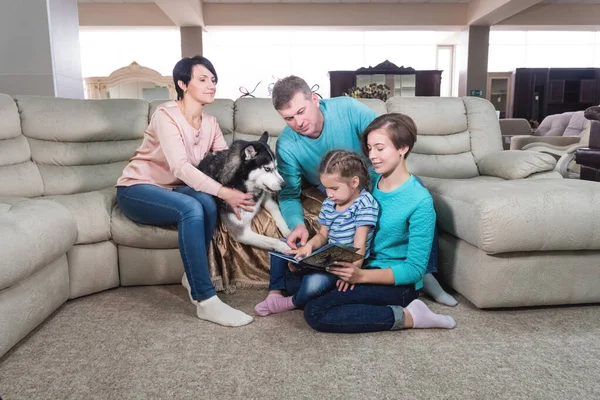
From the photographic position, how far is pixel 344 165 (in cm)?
186

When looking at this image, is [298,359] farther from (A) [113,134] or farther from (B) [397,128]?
(A) [113,134]

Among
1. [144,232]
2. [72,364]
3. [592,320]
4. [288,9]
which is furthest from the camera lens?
[288,9]

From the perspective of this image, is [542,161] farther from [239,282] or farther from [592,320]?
[239,282]

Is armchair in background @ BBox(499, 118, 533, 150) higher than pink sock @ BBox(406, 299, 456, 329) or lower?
higher

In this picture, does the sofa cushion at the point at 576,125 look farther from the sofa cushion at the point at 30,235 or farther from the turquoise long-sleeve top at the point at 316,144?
the sofa cushion at the point at 30,235

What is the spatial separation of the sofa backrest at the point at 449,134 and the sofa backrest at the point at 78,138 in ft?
6.08

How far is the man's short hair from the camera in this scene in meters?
1.94

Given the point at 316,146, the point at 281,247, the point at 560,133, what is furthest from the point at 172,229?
the point at 560,133

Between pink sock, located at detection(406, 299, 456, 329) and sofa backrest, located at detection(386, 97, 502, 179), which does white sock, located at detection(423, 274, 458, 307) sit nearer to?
pink sock, located at detection(406, 299, 456, 329)

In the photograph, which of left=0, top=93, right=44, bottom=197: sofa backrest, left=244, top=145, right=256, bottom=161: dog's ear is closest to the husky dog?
left=244, top=145, right=256, bottom=161: dog's ear

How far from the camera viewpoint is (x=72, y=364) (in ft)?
5.32

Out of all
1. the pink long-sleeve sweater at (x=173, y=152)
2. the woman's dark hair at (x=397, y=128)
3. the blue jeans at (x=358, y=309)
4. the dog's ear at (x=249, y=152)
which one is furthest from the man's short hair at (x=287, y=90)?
the blue jeans at (x=358, y=309)

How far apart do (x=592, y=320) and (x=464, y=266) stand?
0.57 meters

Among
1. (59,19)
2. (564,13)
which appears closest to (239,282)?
(59,19)
